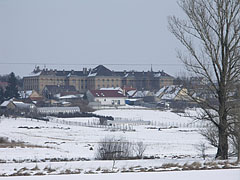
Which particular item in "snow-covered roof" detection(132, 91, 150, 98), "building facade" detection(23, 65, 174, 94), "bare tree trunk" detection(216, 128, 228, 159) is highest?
"building facade" detection(23, 65, 174, 94)

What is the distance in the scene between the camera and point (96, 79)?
477 feet

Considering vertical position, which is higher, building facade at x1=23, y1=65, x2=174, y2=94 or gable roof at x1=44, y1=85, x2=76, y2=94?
building facade at x1=23, y1=65, x2=174, y2=94

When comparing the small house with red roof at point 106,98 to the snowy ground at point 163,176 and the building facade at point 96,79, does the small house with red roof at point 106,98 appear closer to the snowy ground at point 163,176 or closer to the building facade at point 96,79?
the building facade at point 96,79

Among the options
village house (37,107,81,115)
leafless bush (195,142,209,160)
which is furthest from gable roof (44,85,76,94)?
leafless bush (195,142,209,160)

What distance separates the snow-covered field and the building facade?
60553mm

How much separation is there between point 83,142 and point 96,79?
346 feet

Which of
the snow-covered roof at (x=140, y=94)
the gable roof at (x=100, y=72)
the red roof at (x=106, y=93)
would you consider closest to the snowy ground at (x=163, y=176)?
the red roof at (x=106, y=93)

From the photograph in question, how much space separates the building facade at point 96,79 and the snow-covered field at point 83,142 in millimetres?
60553

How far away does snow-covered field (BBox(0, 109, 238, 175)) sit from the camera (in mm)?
17186

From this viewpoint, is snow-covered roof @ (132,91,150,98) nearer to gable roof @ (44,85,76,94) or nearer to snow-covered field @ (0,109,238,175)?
gable roof @ (44,85,76,94)

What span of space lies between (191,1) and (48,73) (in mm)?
130446

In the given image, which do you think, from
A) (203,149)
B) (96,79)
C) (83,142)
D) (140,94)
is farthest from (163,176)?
(96,79)

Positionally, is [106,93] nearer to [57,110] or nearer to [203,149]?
[57,110]

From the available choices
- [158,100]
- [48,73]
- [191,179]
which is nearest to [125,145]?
[191,179]
